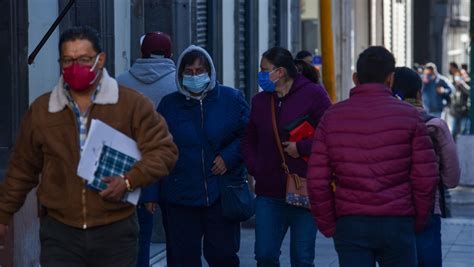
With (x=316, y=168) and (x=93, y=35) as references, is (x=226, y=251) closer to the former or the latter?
(x=316, y=168)

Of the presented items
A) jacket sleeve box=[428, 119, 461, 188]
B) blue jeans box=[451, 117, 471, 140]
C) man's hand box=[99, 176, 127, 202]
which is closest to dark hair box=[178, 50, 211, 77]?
jacket sleeve box=[428, 119, 461, 188]

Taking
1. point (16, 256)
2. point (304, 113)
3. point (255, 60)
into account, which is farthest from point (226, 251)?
point (255, 60)

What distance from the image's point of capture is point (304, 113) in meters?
8.87

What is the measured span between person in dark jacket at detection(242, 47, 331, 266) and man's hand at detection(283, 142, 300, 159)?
19mm

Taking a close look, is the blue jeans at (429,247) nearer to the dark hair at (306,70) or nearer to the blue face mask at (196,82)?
the blue face mask at (196,82)

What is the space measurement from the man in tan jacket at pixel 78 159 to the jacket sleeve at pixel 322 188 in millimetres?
792

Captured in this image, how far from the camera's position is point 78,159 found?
255 inches

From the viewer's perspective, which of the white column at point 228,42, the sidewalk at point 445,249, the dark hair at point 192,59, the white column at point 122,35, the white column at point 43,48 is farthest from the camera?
the white column at point 228,42

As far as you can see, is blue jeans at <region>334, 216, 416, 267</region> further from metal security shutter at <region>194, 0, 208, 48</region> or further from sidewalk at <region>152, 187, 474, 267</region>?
metal security shutter at <region>194, 0, 208, 48</region>

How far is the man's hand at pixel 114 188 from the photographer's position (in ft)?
21.0

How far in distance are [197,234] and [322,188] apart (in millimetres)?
1950

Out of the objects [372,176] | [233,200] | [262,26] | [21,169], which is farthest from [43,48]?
[262,26]

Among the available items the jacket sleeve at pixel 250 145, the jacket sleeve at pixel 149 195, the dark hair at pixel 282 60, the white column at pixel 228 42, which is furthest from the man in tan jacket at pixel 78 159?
the white column at pixel 228 42

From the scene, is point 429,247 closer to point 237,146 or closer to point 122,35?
point 237,146
